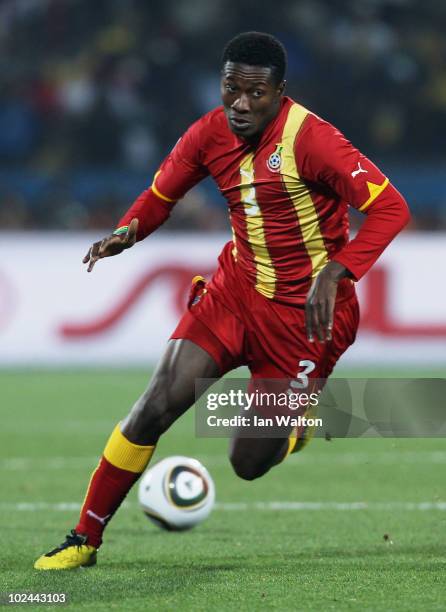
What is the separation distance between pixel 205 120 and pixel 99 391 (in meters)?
6.93

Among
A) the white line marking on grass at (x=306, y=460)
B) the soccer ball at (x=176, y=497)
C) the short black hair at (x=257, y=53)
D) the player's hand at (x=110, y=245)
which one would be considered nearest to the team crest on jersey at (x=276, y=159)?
the short black hair at (x=257, y=53)

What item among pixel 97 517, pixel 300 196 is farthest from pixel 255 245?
pixel 97 517

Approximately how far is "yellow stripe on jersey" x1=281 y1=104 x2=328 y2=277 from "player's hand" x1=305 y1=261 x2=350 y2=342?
0.54 m

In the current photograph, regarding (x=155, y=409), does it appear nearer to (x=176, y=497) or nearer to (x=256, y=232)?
(x=256, y=232)

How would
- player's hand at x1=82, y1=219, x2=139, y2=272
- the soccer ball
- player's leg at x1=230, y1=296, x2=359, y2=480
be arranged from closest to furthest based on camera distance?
player's hand at x1=82, y1=219, x2=139, y2=272, player's leg at x1=230, y1=296, x2=359, y2=480, the soccer ball

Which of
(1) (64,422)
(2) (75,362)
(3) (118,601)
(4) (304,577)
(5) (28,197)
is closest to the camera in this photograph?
(3) (118,601)

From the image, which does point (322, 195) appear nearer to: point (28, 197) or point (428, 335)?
point (428, 335)

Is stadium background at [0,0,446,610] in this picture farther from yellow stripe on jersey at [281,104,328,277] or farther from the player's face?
the player's face

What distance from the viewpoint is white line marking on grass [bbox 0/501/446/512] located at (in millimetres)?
6500

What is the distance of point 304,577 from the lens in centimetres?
464

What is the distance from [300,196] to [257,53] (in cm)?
58

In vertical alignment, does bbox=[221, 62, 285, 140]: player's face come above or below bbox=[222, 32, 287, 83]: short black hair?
below

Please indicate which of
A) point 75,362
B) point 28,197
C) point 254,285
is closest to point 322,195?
point 254,285

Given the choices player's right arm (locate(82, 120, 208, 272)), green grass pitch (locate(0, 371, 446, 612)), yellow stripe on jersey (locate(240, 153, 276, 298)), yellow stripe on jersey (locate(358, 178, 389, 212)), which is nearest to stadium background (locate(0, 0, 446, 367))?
green grass pitch (locate(0, 371, 446, 612))
